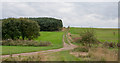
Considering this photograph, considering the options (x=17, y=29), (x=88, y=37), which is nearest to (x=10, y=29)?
(x=17, y=29)

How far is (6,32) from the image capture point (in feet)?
96.9

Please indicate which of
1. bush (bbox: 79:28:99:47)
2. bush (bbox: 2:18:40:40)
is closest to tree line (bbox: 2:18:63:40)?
bush (bbox: 2:18:40:40)

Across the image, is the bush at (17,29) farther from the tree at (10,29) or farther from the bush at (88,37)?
the bush at (88,37)

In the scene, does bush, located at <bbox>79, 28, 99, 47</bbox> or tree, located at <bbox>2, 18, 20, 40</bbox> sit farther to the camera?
tree, located at <bbox>2, 18, 20, 40</bbox>

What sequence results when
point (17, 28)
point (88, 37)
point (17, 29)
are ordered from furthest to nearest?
1. point (17, 28)
2. point (17, 29)
3. point (88, 37)

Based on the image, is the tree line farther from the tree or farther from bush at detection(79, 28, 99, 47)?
bush at detection(79, 28, 99, 47)

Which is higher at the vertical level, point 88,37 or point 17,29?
point 17,29

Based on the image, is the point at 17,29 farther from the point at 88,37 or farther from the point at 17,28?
the point at 88,37

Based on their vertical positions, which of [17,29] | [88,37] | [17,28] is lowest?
[88,37]

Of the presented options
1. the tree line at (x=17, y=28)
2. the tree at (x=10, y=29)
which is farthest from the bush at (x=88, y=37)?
the tree at (x=10, y=29)

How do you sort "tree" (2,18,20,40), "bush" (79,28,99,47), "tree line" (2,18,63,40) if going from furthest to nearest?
"tree line" (2,18,63,40) < "tree" (2,18,20,40) < "bush" (79,28,99,47)

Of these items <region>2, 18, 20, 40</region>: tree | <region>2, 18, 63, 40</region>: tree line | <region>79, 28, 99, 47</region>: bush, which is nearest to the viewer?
<region>79, 28, 99, 47</region>: bush

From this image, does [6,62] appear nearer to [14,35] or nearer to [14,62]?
[14,62]

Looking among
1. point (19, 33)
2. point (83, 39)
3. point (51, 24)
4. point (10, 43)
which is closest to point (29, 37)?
point (19, 33)
